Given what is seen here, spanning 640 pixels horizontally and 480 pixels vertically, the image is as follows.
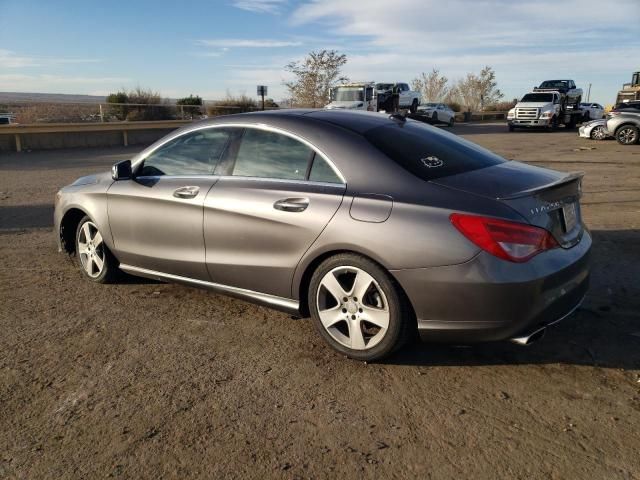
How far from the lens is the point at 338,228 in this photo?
3318 millimetres

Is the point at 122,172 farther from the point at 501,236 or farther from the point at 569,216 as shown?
the point at 569,216

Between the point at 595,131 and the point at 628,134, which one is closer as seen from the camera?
the point at 628,134

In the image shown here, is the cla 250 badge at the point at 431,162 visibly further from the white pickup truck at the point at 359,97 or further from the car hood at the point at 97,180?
the white pickup truck at the point at 359,97

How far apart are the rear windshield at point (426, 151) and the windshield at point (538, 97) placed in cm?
2974

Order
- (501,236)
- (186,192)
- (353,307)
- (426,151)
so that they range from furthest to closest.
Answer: (186,192)
(426,151)
(353,307)
(501,236)

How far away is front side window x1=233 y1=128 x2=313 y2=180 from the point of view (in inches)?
147

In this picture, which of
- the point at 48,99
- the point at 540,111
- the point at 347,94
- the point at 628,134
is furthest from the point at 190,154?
the point at 48,99

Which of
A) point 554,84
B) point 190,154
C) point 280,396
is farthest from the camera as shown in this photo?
point 554,84

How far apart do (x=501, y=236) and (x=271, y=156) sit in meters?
1.74

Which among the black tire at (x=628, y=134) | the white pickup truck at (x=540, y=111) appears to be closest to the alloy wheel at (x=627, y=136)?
the black tire at (x=628, y=134)

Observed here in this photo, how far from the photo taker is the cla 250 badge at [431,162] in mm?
3490

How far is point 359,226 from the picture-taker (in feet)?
10.6

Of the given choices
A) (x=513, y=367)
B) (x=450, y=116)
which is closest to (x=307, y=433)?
(x=513, y=367)

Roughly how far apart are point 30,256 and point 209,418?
160 inches
